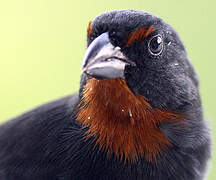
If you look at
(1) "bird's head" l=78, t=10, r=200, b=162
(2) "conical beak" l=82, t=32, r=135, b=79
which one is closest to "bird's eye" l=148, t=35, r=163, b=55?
(1) "bird's head" l=78, t=10, r=200, b=162

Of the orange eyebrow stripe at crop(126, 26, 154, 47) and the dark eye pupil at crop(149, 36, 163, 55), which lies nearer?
the orange eyebrow stripe at crop(126, 26, 154, 47)

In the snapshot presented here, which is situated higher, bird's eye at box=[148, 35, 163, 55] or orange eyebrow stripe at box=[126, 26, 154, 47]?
orange eyebrow stripe at box=[126, 26, 154, 47]

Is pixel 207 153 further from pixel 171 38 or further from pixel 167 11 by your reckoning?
pixel 167 11

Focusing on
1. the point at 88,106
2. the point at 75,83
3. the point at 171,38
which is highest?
the point at 171,38

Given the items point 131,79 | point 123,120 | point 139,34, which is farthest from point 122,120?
point 139,34

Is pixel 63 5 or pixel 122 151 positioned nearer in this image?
pixel 122 151

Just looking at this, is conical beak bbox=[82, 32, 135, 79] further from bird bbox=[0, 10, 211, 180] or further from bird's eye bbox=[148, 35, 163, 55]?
bird's eye bbox=[148, 35, 163, 55]

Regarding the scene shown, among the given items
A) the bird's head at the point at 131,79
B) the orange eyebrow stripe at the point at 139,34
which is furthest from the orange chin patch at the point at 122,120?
the orange eyebrow stripe at the point at 139,34

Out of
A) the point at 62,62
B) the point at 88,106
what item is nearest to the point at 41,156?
the point at 88,106
